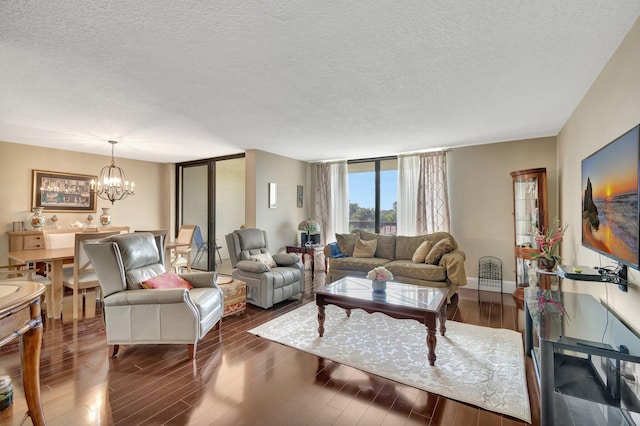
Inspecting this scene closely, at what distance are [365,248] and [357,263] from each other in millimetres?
420

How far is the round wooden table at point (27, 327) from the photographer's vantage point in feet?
4.53

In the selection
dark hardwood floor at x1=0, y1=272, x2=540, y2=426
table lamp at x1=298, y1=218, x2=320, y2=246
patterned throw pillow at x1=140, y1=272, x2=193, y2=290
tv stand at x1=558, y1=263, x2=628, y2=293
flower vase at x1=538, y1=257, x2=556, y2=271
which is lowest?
dark hardwood floor at x1=0, y1=272, x2=540, y2=426

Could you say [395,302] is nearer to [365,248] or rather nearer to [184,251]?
[365,248]

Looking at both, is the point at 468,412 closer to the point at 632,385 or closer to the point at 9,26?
the point at 632,385

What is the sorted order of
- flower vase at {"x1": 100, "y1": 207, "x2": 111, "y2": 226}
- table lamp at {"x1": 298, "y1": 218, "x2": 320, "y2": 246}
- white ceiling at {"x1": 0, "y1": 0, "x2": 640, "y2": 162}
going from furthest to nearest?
table lamp at {"x1": 298, "y1": 218, "x2": 320, "y2": 246} < flower vase at {"x1": 100, "y1": 207, "x2": 111, "y2": 226} < white ceiling at {"x1": 0, "y1": 0, "x2": 640, "y2": 162}

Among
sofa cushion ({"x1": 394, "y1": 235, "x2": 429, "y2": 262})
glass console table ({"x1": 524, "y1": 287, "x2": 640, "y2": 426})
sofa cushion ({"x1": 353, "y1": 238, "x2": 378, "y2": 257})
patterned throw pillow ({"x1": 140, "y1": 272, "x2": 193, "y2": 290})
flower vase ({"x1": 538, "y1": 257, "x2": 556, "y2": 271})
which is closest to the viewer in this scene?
glass console table ({"x1": 524, "y1": 287, "x2": 640, "y2": 426})

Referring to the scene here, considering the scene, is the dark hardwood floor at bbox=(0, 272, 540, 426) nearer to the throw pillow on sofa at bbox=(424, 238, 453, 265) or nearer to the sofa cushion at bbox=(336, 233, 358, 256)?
the throw pillow on sofa at bbox=(424, 238, 453, 265)

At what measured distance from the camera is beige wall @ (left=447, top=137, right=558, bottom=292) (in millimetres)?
4508

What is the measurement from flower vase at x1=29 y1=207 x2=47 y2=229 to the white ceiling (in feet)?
4.74

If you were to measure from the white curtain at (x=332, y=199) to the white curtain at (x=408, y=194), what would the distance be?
1170mm

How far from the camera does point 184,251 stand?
532 centimetres

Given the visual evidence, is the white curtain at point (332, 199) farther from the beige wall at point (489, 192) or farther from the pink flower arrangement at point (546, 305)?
the pink flower arrangement at point (546, 305)

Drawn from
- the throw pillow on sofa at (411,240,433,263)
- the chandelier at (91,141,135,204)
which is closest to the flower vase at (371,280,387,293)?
the throw pillow on sofa at (411,240,433,263)

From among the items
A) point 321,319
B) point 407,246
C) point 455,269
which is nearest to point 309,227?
point 407,246
